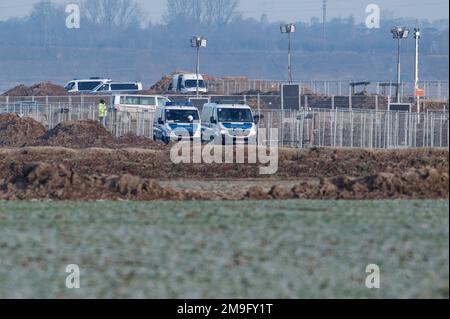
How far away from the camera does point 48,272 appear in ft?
55.2

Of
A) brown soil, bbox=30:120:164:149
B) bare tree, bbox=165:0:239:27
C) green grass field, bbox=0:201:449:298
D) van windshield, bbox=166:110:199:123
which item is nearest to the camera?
green grass field, bbox=0:201:449:298

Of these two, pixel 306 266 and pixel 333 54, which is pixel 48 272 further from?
pixel 333 54

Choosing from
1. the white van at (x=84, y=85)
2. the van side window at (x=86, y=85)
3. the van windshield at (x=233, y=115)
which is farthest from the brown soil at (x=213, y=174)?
the van side window at (x=86, y=85)

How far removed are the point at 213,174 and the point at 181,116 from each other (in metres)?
13.8

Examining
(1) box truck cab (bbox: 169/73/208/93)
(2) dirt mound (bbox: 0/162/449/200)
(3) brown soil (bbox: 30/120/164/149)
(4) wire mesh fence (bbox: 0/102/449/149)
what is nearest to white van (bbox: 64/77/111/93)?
(1) box truck cab (bbox: 169/73/208/93)

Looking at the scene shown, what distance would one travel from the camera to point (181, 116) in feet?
164

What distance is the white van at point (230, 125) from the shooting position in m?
48.2

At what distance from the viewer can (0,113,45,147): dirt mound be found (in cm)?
5536

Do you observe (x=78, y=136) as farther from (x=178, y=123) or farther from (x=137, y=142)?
(x=178, y=123)

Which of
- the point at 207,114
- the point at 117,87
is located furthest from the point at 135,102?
the point at 117,87

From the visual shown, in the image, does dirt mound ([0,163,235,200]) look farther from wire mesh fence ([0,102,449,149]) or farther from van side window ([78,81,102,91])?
van side window ([78,81,102,91])

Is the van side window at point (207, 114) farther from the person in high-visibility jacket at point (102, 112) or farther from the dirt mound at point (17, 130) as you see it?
the dirt mound at point (17, 130)

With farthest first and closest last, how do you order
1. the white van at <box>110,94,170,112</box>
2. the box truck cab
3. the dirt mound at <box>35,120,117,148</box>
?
the box truck cab → the white van at <box>110,94,170,112</box> → the dirt mound at <box>35,120,117,148</box>

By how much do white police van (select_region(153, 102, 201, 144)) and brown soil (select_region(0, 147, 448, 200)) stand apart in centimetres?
669
